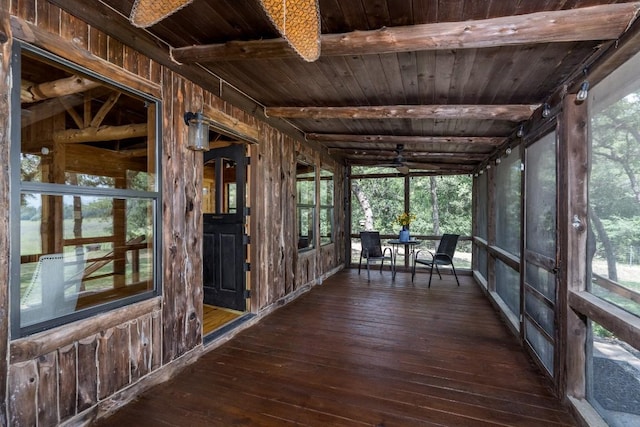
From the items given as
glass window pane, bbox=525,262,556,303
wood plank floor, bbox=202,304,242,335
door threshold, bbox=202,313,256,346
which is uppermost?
glass window pane, bbox=525,262,556,303

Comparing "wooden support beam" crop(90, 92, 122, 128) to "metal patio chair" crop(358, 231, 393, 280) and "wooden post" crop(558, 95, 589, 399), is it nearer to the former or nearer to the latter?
"wooden post" crop(558, 95, 589, 399)

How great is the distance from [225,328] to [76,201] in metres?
1.80

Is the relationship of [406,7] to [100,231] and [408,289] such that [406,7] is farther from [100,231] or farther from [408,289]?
[408,289]

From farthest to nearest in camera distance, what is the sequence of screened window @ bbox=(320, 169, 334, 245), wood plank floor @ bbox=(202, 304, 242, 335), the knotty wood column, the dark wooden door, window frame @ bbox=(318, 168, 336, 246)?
1. screened window @ bbox=(320, 169, 334, 245)
2. window frame @ bbox=(318, 168, 336, 246)
3. the dark wooden door
4. wood plank floor @ bbox=(202, 304, 242, 335)
5. the knotty wood column

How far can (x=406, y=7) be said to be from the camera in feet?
5.63

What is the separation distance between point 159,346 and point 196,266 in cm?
66

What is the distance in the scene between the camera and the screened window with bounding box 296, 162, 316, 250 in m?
4.80

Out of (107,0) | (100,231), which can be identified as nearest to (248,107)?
(107,0)

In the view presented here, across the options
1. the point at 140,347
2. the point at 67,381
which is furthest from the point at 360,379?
the point at 67,381

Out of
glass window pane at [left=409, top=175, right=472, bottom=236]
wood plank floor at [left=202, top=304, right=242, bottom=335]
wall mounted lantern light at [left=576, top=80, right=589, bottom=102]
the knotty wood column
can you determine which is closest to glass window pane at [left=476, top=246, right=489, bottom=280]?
glass window pane at [left=409, top=175, right=472, bottom=236]

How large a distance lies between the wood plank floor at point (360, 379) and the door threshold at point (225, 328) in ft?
0.38

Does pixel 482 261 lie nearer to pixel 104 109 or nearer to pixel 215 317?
pixel 215 317

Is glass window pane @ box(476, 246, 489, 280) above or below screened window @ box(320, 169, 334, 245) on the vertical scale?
below

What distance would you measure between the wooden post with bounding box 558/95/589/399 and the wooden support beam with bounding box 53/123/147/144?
3.32 m
